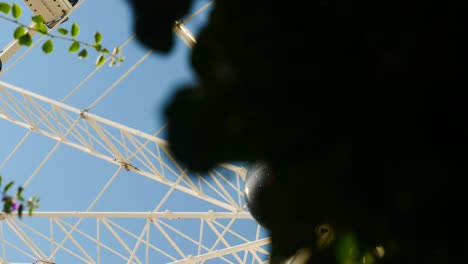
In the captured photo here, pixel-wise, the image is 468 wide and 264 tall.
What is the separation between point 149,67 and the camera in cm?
1052

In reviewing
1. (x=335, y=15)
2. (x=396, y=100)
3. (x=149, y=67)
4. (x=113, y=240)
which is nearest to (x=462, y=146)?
(x=396, y=100)

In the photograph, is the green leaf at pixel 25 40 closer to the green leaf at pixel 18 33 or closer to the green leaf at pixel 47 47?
the green leaf at pixel 18 33

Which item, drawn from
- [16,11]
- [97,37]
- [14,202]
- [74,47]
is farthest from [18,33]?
[14,202]

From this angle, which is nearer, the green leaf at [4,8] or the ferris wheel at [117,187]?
the green leaf at [4,8]

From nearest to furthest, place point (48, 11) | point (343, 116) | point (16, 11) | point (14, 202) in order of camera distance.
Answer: point (343, 116) < point (14, 202) < point (16, 11) < point (48, 11)

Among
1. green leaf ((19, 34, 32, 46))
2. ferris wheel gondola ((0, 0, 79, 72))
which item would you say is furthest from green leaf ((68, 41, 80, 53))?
ferris wheel gondola ((0, 0, 79, 72))

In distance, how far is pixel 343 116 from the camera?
1426mm

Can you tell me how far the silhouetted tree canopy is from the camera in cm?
140

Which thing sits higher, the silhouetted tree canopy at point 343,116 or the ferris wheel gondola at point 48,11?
the silhouetted tree canopy at point 343,116

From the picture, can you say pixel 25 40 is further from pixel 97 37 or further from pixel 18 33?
pixel 97 37

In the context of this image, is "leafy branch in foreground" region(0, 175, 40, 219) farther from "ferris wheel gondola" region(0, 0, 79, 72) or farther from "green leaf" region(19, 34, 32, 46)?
"ferris wheel gondola" region(0, 0, 79, 72)

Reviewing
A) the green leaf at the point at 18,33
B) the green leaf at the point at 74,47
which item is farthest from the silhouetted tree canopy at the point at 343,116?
the green leaf at the point at 74,47

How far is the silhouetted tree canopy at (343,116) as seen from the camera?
140cm

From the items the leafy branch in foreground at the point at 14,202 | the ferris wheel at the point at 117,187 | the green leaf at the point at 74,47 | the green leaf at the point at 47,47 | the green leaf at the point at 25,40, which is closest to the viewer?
the leafy branch in foreground at the point at 14,202
